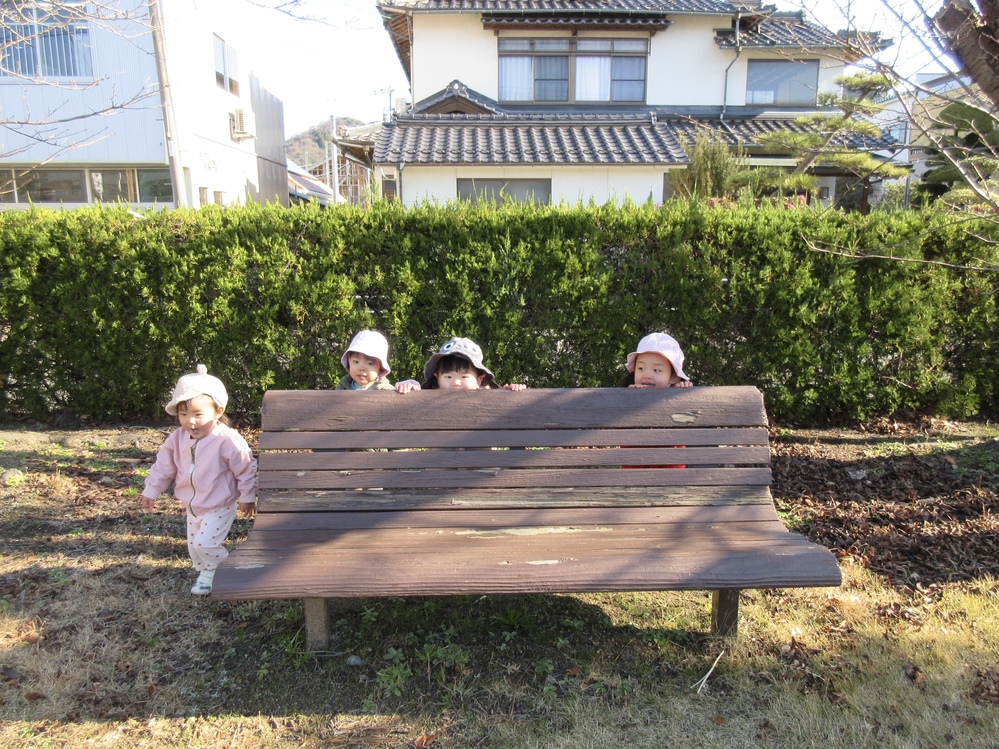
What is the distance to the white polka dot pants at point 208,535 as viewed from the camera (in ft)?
11.3

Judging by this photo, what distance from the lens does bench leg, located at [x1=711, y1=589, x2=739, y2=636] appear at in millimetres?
3031

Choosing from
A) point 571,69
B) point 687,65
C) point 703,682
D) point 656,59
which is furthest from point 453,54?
point 703,682

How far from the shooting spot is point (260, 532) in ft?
9.79

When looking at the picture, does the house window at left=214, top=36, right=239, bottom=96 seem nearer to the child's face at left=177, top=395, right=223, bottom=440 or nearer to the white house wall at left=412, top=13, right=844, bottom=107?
the white house wall at left=412, top=13, right=844, bottom=107

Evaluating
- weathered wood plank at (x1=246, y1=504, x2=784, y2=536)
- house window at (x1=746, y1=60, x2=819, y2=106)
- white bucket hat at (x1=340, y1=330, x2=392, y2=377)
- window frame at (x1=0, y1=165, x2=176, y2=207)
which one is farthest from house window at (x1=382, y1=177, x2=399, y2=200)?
weathered wood plank at (x1=246, y1=504, x2=784, y2=536)

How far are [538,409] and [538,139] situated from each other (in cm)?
1449

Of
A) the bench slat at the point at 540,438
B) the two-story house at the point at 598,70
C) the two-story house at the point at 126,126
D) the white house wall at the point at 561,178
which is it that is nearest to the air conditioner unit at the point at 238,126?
the two-story house at the point at 126,126

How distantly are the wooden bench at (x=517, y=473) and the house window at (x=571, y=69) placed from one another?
17.9 m

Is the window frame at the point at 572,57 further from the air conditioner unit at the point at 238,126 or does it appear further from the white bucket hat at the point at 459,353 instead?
the white bucket hat at the point at 459,353

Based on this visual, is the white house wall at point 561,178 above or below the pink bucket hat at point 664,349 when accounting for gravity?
above

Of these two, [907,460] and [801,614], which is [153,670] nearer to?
[801,614]

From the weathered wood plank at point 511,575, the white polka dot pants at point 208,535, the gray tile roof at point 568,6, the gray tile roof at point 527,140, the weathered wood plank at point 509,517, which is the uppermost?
the gray tile roof at point 568,6

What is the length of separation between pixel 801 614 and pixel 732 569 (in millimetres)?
888

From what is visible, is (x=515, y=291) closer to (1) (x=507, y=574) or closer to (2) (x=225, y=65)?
(1) (x=507, y=574)
